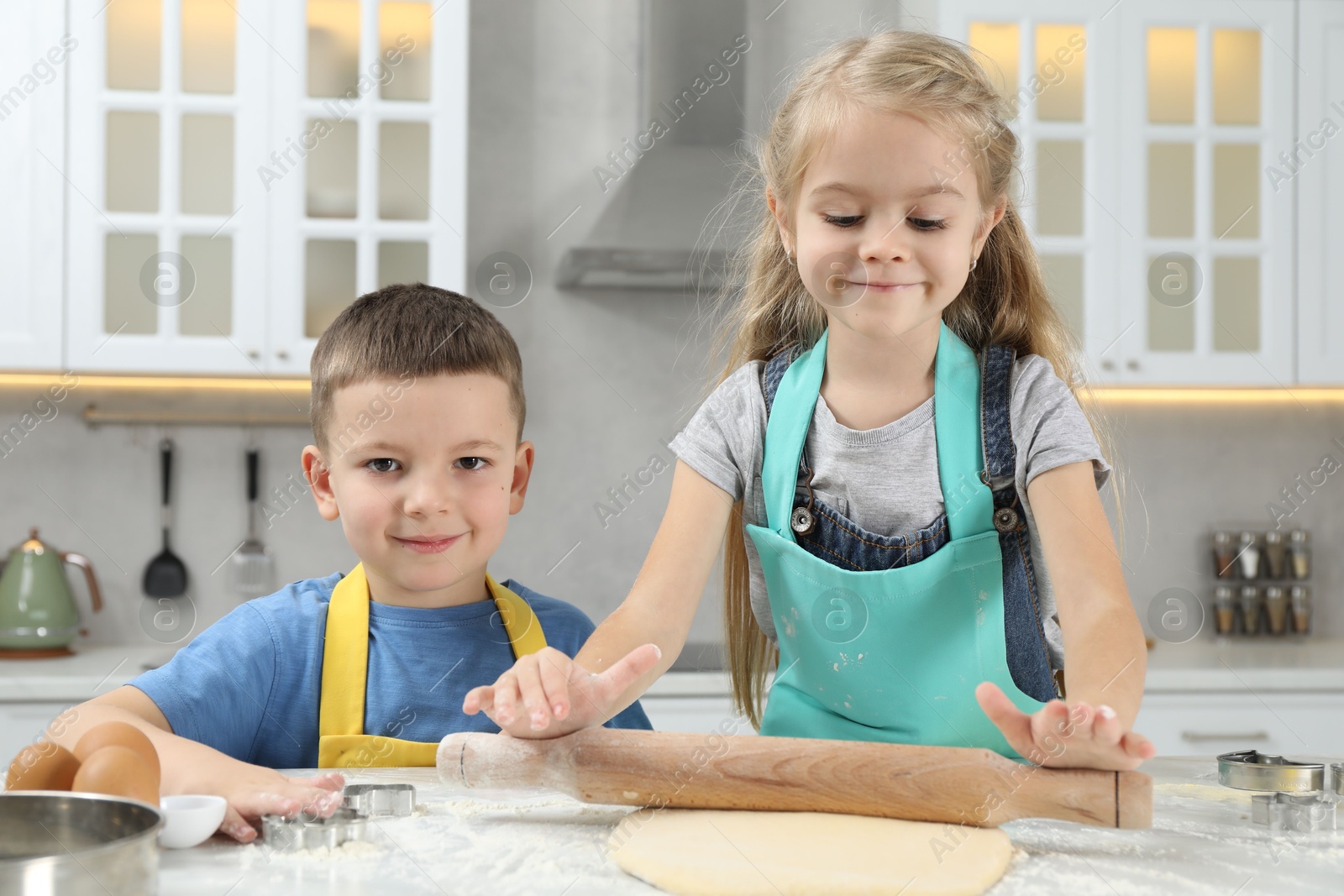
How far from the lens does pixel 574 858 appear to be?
0.62 metres

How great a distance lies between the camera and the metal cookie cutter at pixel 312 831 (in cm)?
63

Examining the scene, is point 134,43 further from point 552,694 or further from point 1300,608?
point 1300,608

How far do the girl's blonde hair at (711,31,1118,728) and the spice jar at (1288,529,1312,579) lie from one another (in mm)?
1720

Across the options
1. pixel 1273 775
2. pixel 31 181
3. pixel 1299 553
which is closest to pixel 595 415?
pixel 31 181

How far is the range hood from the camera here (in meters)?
2.16

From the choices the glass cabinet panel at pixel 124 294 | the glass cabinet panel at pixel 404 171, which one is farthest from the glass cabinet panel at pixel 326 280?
the glass cabinet panel at pixel 124 294

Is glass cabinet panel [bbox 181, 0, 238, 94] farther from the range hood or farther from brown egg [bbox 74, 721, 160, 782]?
brown egg [bbox 74, 721, 160, 782]

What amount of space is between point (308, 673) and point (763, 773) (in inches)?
17.9

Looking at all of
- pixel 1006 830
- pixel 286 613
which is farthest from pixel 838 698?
pixel 286 613

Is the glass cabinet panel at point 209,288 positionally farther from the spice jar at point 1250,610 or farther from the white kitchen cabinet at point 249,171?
the spice jar at point 1250,610

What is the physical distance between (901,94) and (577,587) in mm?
1798

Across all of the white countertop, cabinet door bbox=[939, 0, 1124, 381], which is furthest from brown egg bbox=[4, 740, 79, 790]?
cabinet door bbox=[939, 0, 1124, 381]

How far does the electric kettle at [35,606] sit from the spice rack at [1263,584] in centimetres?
240

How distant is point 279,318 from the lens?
2.06m
